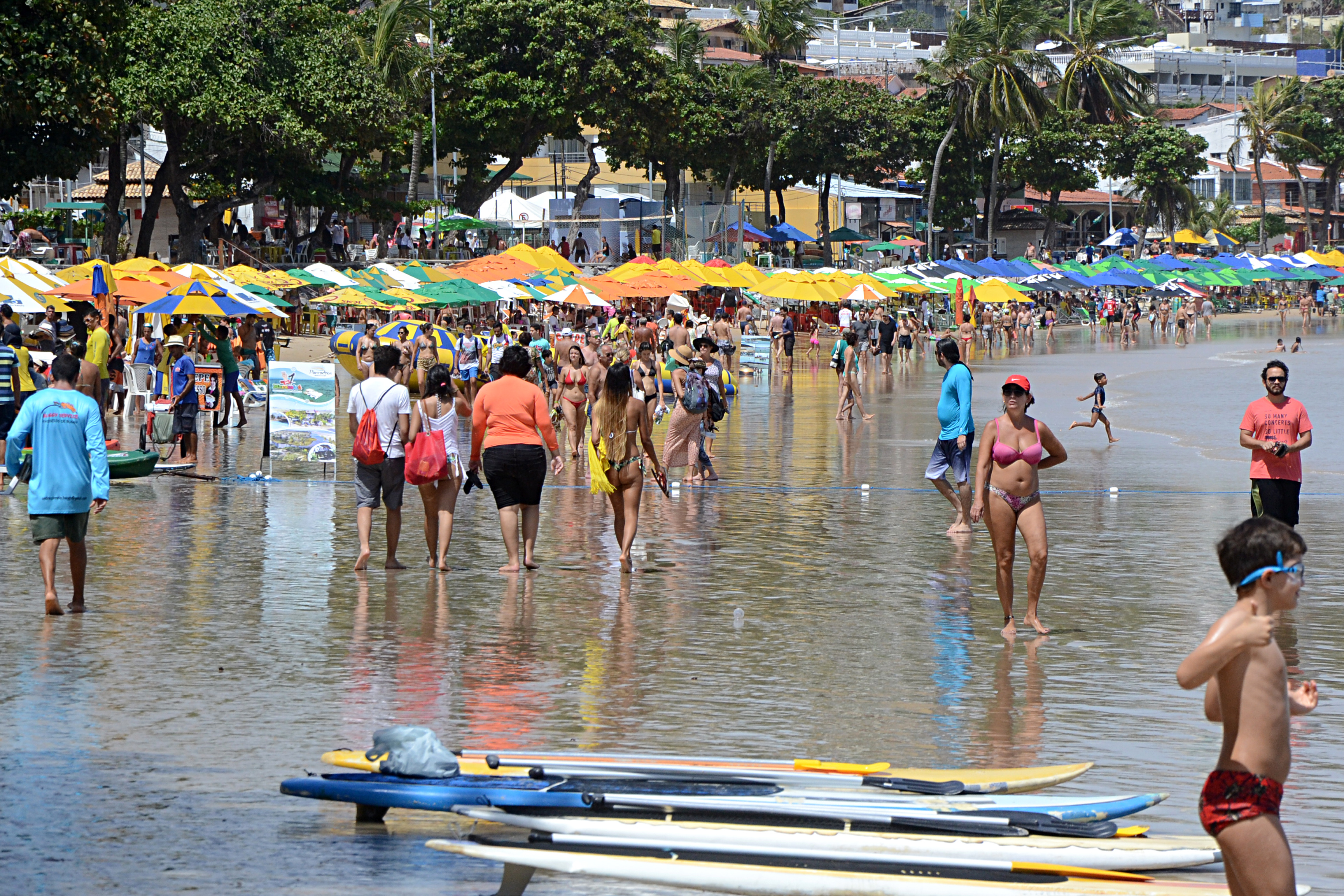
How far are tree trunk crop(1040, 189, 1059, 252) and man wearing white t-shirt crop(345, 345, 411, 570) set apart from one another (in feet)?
236

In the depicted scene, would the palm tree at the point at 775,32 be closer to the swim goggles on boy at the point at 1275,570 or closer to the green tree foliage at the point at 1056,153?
the green tree foliage at the point at 1056,153

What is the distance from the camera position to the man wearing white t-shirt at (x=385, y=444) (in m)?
11.0

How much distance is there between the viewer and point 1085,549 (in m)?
12.7

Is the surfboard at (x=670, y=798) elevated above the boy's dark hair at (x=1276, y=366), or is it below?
below

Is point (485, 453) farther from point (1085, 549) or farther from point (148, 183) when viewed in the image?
point (148, 183)

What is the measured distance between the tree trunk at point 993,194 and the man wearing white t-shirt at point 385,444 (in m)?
64.8

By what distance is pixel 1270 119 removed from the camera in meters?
95.8

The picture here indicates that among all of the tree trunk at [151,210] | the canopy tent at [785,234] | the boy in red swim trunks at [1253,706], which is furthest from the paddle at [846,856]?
the canopy tent at [785,234]

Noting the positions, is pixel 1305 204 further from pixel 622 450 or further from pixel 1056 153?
→ pixel 622 450

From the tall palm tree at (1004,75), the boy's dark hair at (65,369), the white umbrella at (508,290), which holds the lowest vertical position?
the boy's dark hair at (65,369)

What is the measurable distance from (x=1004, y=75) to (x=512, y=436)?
214ft

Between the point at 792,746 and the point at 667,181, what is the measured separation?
60.3m

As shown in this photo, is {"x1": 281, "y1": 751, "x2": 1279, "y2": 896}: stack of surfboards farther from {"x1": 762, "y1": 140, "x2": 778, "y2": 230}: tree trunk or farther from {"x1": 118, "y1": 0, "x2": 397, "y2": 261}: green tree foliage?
{"x1": 762, "y1": 140, "x2": 778, "y2": 230}: tree trunk

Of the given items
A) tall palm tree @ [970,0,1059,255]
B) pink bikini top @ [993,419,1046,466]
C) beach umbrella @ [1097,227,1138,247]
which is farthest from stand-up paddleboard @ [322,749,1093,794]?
beach umbrella @ [1097,227,1138,247]
